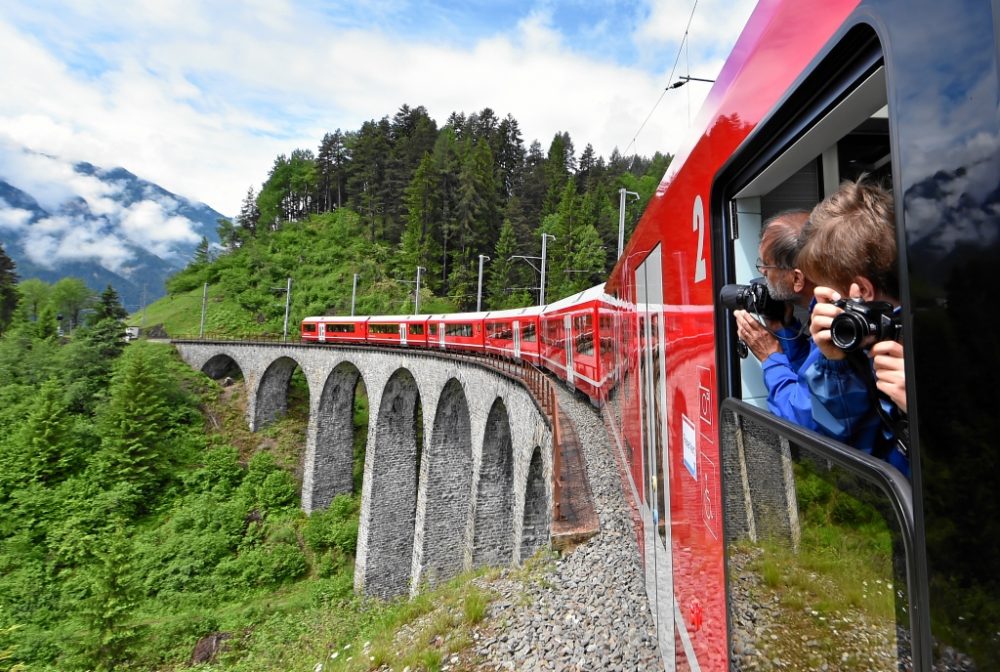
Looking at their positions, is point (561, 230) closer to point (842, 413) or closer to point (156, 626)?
point (156, 626)

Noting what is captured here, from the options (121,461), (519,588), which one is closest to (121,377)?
(121,461)

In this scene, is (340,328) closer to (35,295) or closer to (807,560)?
(807,560)

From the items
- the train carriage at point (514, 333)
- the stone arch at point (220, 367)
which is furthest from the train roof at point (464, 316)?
the stone arch at point (220, 367)

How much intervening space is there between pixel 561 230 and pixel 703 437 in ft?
127

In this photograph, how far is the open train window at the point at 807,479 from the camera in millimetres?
794

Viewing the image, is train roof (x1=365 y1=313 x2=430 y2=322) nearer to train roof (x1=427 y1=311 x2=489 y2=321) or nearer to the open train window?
train roof (x1=427 y1=311 x2=489 y2=321)

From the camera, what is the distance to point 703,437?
1880 millimetres

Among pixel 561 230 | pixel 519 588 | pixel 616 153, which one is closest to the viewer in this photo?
pixel 519 588

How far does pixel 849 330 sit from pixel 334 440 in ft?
80.4

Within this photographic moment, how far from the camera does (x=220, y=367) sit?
34.5 m

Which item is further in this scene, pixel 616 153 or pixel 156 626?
pixel 616 153

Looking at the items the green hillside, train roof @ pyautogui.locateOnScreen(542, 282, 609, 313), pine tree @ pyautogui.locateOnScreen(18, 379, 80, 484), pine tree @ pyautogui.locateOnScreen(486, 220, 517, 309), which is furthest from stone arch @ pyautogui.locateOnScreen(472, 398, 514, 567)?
the green hillside

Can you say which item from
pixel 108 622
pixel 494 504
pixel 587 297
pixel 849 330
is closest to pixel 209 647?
pixel 108 622

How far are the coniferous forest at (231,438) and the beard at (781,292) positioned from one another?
9.60ft
